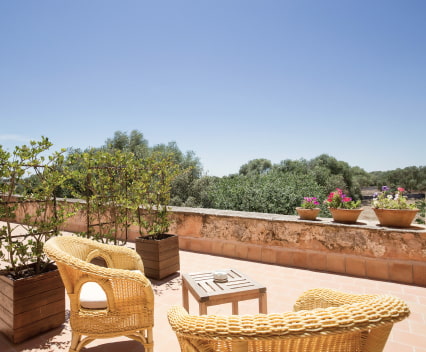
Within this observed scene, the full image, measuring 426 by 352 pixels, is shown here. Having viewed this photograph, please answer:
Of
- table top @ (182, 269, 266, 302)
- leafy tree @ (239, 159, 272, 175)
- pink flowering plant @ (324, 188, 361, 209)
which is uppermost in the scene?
leafy tree @ (239, 159, 272, 175)

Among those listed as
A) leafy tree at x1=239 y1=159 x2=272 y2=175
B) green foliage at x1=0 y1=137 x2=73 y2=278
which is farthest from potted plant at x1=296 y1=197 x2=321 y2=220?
leafy tree at x1=239 y1=159 x2=272 y2=175

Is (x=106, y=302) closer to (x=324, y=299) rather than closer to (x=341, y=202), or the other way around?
(x=324, y=299)

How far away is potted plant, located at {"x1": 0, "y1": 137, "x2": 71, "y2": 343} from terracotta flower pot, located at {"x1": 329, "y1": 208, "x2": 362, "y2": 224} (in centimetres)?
344

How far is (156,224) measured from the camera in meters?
3.91

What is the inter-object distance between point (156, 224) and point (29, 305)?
6.55 ft

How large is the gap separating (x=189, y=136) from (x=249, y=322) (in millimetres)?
24206

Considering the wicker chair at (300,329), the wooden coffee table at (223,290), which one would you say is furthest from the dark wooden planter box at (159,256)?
the wicker chair at (300,329)

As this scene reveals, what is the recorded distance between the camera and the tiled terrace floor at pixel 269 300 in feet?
6.54

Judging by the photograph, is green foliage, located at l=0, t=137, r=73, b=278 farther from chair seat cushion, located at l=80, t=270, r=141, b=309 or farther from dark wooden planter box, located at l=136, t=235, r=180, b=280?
dark wooden planter box, located at l=136, t=235, r=180, b=280

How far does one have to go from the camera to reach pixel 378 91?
13961mm

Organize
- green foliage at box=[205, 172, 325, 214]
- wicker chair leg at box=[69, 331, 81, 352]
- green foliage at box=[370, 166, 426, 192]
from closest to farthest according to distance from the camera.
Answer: wicker chair leg at box=[69, 331, 81, 352] < green foliage at box=[205, 172, 325, 214] < green foliage at box=[370, 166, 426, 192]

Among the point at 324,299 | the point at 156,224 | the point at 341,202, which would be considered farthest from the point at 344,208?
the point at 324,299

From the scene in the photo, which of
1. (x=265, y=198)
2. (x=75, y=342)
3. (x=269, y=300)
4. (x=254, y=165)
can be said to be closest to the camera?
(x=75, y=342)

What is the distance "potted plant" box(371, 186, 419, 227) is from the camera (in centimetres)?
333
